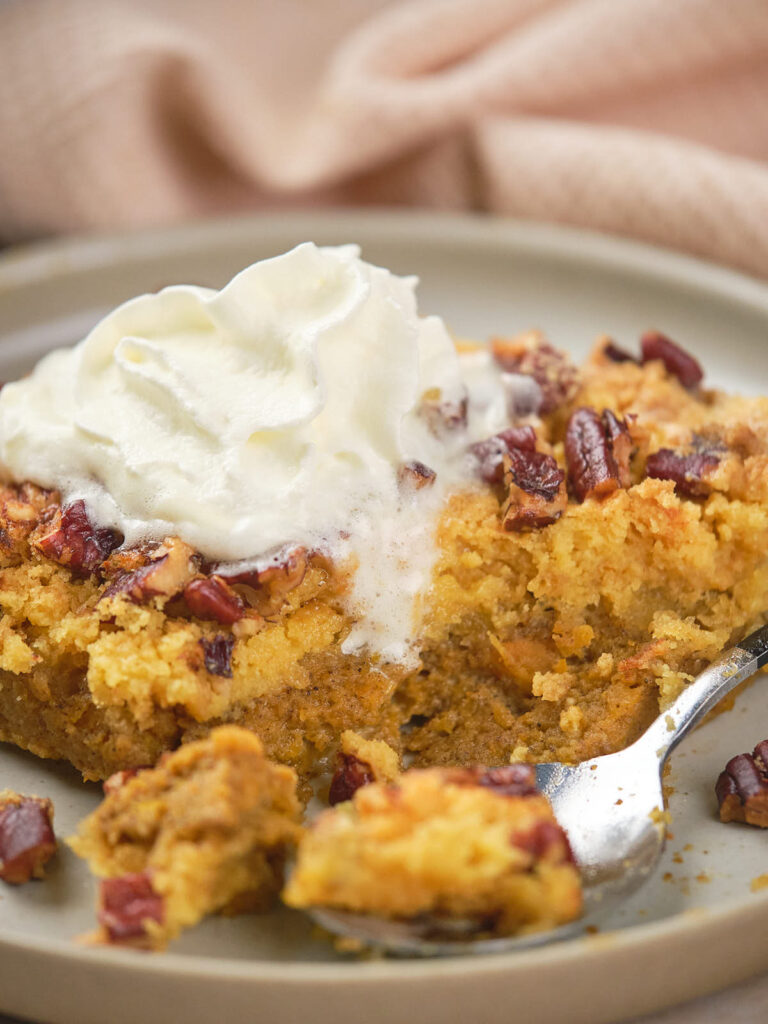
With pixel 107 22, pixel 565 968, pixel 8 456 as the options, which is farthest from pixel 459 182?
pixel 565 968

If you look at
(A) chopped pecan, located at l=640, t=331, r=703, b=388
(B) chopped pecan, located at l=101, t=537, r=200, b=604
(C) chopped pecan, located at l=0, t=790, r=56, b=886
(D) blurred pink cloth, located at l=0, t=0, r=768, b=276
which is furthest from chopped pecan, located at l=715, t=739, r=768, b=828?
(D) blurred pink cloth, located at l=0, t=0, r=768, b=276

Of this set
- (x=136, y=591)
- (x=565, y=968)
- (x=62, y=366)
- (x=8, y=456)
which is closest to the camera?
(x=565, y=968)

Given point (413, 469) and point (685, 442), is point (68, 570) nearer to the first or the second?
point (413, 469)

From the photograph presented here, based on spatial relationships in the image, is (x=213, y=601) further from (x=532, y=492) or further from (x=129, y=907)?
(x=532, y=492)

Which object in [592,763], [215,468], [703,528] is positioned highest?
[215,468]

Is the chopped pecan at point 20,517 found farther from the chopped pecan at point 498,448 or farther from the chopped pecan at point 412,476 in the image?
the chopped pecan at point 498,448

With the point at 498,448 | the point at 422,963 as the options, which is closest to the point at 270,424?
the point at 498,448
